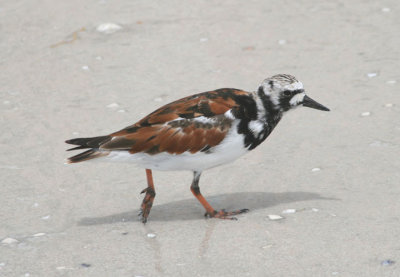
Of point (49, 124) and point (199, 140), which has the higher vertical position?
point (199, 140)

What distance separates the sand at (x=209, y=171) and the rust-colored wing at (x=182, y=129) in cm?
70

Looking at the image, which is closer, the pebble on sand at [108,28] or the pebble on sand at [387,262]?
the pebble on sand at [387,262]

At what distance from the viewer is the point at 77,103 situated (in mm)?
8602

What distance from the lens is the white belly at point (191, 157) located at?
5.82m

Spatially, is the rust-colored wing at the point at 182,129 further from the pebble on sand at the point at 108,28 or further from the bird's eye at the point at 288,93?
the pebble on sand at the point at 108,28

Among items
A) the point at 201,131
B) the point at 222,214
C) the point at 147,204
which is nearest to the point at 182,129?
the point at 201,131

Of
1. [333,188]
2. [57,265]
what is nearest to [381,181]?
[333,188]

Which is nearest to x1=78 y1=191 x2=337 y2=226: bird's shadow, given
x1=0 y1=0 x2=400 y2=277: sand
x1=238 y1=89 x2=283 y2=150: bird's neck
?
x1=0 y1=0 x2=400 y2=277: sand

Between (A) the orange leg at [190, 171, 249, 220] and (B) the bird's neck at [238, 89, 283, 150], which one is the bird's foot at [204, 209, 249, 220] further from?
(B) the bird's neck at [238, 89, 283, 150]

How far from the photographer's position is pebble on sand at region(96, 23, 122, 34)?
10.3m

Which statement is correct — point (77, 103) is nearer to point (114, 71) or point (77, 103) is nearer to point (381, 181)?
point (114, 71)

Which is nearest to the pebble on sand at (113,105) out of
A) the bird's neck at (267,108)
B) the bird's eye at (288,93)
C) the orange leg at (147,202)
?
the orange leg at (147,202)

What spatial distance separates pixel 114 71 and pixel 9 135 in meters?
1.94

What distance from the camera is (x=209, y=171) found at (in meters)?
7.09
